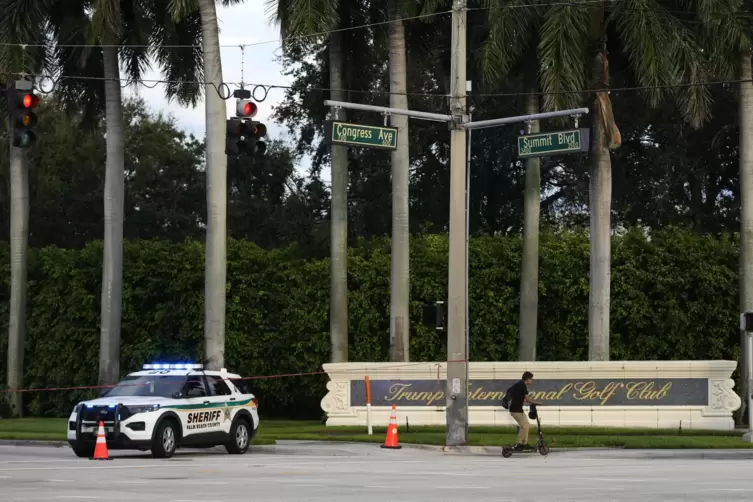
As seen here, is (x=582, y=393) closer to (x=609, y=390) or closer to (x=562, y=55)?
(x=609, y=390)

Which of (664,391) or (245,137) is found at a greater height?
(245,137)

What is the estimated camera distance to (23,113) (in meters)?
23.9

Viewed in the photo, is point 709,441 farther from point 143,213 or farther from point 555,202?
point 143,213

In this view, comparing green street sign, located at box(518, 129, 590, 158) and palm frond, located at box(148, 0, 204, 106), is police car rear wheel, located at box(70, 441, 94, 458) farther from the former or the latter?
palm frond, located at box(148, 0, 204, 106)

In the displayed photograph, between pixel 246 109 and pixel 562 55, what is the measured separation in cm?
1206

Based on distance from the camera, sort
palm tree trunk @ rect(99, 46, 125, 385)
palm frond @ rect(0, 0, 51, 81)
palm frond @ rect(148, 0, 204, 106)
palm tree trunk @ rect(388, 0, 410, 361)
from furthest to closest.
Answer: palm tree trunk @ rect(99, 46, 125, 385), palm frond @ rect(148, 0, 204, 106), palm frond @ rect(0, 0, 51, 81), palm tree trunk @ rect(388, 0, 410, 361)

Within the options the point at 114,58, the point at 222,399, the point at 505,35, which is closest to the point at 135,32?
the point at 114,58

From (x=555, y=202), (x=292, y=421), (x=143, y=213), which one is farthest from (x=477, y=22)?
(x=143, y=213)

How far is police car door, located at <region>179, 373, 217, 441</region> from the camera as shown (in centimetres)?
2633

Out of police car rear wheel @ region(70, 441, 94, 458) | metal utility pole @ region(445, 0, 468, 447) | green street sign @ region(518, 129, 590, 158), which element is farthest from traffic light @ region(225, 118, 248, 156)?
police car rear wheel @ region(70, 441, 94, 458)

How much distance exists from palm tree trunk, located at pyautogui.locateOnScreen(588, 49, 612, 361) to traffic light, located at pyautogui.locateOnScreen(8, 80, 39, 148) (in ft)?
58.7

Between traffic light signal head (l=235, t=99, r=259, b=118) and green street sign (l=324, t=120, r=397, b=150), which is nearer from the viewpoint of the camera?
traffic light signal head (l=235, t=99, r=259, b=118)

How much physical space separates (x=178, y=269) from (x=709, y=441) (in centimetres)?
2088

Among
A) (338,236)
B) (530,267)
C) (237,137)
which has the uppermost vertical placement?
(237,137)
